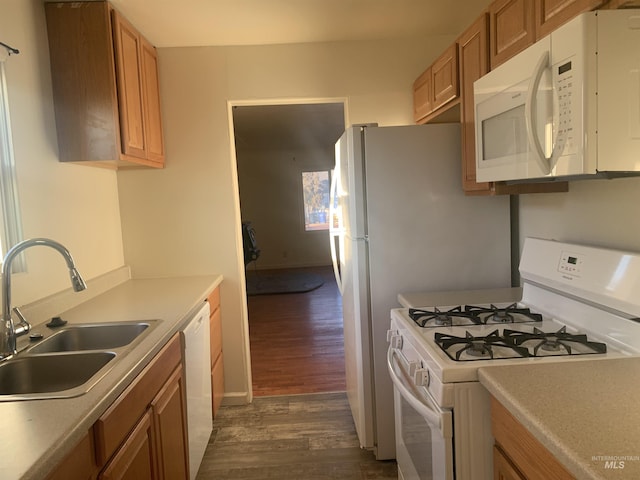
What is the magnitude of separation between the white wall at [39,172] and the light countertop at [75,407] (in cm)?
24

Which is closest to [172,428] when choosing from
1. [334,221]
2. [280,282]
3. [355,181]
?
[355,181]

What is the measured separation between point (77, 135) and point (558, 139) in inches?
82.3

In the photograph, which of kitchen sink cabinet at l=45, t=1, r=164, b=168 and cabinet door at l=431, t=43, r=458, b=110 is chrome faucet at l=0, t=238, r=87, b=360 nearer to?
kitchen sink cabinet at l=45, t=1, r=164, b=168

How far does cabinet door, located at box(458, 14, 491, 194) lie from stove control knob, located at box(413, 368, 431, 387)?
907mm

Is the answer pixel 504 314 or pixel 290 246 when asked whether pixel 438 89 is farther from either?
pixel 290 246

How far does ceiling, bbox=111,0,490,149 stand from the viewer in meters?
2.31

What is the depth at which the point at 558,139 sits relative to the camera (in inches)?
48.6

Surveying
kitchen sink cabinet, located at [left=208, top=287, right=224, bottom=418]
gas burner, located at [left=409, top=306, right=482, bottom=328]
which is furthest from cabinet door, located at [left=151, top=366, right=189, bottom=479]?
gas burner, located at [left=409, top=306, right=482, bottom=328]

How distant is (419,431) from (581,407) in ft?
2.28

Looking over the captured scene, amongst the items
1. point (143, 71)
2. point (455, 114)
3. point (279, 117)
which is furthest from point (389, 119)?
point (279, 117)

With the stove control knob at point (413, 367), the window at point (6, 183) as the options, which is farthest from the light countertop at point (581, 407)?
the window at point (6, 183)

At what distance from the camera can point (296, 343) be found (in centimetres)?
420

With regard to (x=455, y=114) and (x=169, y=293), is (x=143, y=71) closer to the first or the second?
(x=169, y=293)

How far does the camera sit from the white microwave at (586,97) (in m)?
1.13
